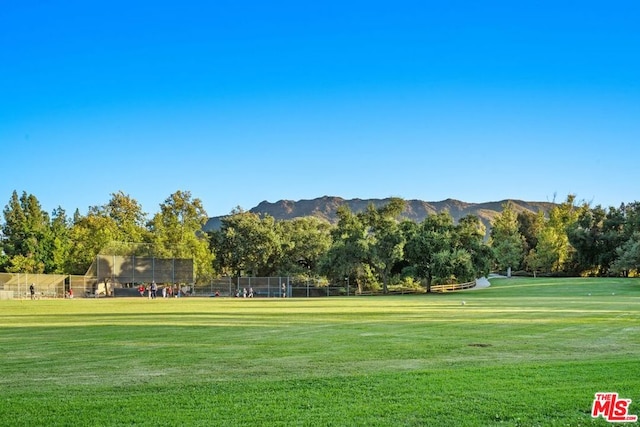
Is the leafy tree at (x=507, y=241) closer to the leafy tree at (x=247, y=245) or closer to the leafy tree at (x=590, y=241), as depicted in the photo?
the leafy tree at (x=590, y=241)

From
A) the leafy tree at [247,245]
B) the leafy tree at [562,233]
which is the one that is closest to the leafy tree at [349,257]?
the leafy tree at [247,245]

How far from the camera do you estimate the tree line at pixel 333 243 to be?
225 feet

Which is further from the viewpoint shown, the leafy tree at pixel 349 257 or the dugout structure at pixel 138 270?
the leafy tree at pixel 349 257

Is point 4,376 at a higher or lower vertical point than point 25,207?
lower

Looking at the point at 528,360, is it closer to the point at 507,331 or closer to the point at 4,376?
the point at 507,331

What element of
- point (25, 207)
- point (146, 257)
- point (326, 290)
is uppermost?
point (25, 207)

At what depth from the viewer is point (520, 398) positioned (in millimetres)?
8242

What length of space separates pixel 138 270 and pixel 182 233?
18.7 metres

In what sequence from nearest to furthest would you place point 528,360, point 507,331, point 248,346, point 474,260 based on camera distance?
point 528,360, point 248,346, point 507,331, point 474,260

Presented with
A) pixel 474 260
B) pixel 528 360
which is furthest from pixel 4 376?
pixel 474 260

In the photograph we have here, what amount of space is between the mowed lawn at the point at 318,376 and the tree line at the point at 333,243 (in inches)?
1971

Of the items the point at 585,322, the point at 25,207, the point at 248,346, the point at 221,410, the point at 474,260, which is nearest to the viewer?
the point at 221,410

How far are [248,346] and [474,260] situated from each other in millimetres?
56862

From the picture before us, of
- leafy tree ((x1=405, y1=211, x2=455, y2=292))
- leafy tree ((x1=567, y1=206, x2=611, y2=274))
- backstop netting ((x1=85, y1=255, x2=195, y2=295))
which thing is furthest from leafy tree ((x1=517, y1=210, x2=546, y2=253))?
backstop netting ((x1=85, y1=255, x2=195, y2=295))
